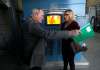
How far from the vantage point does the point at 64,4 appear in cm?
930

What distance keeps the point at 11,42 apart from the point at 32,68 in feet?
20.5

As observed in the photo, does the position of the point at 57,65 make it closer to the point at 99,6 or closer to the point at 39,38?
the point at 39,38

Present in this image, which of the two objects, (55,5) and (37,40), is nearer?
(37,40)

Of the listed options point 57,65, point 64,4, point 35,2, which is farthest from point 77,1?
point 57,65

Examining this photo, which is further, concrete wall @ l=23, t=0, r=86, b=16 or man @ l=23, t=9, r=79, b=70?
concrete wall @ l=23, t=0, r=86, b=16

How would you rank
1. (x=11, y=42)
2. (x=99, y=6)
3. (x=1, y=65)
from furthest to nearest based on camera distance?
(x=99, y=6)
(x=11, y=42)
(x=1, y=65)

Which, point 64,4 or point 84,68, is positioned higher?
point 64,4

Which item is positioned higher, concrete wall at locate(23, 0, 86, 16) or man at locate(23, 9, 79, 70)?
concrete wall at locate(23, 0, 86, 16)

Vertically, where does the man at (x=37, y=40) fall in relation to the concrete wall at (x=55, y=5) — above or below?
below

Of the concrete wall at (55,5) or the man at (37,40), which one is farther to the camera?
the concrete wall at (55,5)

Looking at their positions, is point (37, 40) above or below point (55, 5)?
below

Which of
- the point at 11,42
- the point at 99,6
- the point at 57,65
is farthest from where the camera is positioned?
the point at 99,6

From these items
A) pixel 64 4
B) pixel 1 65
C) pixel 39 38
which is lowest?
pixel 1 65

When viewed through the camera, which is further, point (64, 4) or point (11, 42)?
point (11, 42)
